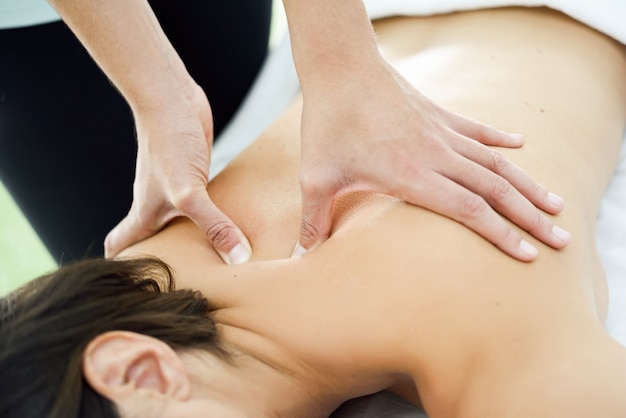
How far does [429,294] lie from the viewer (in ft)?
3.09

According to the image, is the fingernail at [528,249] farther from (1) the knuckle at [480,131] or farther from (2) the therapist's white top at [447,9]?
(2) the therapist's white top at [447,9]

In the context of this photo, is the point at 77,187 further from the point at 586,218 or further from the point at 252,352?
the point at 586,218

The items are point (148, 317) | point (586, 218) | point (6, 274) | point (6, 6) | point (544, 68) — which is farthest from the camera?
point (6, 274)

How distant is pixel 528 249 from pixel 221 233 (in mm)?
434

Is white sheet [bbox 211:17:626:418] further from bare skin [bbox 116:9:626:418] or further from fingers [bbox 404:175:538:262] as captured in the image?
fingers [bbox 404:175:538:262]

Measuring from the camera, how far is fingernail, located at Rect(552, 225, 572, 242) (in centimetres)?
99

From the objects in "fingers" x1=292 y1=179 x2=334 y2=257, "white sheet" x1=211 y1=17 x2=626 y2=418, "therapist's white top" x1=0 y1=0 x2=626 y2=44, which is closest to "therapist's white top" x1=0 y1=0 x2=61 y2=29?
"therapist's white top" x1=0 y1=0 x2=626 y2=44

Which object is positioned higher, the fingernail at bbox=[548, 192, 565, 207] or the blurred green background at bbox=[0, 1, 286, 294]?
the fingernail at bbox=[548, 192, 565, 207]

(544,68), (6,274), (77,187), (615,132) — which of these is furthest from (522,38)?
(6,274)

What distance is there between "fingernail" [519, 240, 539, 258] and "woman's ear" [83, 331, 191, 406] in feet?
1.49

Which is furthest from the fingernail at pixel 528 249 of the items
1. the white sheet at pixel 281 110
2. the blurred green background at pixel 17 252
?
the blurred green background at pixel 17 252

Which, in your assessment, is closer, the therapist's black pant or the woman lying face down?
the woman lying face down

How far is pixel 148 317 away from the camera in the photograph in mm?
926

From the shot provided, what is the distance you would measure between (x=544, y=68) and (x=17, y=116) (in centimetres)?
102
